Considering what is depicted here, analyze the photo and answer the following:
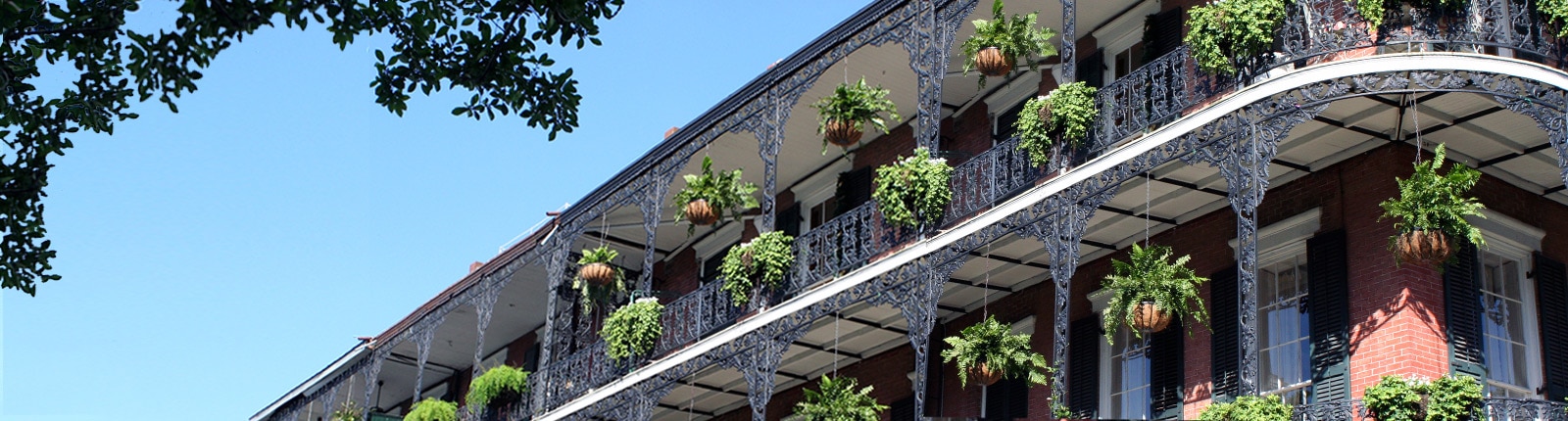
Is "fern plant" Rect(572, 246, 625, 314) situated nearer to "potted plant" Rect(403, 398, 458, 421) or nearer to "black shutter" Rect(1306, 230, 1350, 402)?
"potted plant" Rect(403, 398, 458, 421)

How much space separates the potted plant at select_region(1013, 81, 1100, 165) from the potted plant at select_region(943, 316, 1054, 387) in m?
1.76

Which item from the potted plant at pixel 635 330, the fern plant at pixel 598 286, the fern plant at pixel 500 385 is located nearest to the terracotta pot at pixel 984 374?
the potted plant at pixel 635 330

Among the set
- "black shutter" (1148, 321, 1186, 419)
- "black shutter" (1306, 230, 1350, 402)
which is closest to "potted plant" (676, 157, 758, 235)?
"black shutter" (1148, 321, 1186, 419)

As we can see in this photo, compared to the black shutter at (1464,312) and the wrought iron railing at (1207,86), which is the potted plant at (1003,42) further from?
the black shutter at (1464,312)

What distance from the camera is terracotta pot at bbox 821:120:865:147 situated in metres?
18.6

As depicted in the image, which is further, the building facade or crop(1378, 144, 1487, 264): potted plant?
the building facade

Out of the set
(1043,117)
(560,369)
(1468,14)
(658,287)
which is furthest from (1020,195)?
(658,287)

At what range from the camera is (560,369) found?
76.8 feet

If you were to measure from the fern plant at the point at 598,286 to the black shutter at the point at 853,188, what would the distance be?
3.70m

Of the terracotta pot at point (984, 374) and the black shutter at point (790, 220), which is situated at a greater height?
the black shutter at point (790, 220)

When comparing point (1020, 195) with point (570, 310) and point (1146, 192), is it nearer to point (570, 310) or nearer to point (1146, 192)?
point (1146, 192)

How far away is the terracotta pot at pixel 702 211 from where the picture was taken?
68.6 ft

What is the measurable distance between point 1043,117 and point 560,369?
9.87 m

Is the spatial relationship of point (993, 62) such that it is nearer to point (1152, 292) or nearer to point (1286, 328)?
point (1152, 292)
